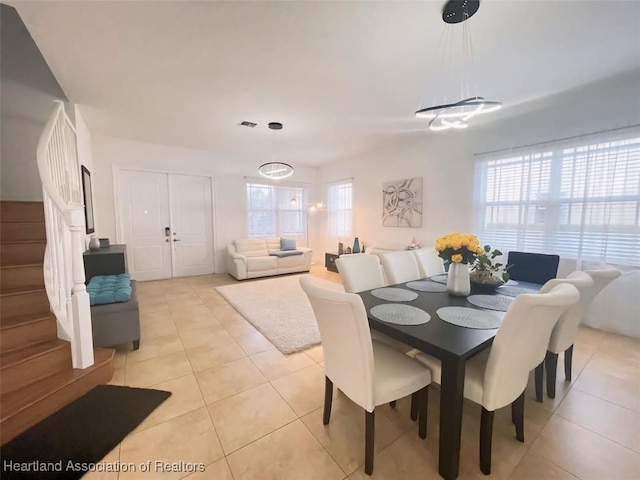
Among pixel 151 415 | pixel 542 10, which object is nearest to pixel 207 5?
pixel 542 10

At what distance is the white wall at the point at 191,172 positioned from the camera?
4836mm

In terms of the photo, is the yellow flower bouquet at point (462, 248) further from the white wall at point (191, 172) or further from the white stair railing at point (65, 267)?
the white wall at point (191, 172)

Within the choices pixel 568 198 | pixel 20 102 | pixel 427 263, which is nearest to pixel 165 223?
pixel 20 102

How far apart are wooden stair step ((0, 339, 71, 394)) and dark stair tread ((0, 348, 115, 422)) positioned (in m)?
0.04

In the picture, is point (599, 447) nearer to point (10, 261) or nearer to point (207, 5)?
point (207, 5)

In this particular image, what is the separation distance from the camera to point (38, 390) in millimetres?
1664

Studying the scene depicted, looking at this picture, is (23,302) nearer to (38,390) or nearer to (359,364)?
(38,390)

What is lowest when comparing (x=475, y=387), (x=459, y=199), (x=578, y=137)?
(x=475, y=387)

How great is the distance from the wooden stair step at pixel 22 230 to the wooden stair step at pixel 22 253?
24 centimetres

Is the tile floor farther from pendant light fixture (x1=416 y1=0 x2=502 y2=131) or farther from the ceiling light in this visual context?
the ceiling light

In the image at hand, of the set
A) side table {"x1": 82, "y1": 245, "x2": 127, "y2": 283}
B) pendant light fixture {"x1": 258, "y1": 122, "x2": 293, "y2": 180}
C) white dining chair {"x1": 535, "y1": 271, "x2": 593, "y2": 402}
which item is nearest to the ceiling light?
pendant light fixture {"x1": 258, "y1": 122, "x2": 293, "y2": 180}

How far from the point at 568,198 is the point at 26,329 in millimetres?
5330

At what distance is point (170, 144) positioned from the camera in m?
5.29

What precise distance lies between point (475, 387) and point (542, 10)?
250 centimetres
